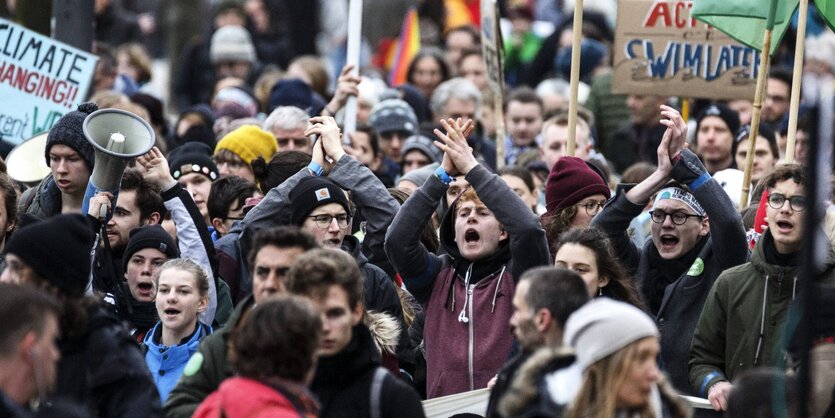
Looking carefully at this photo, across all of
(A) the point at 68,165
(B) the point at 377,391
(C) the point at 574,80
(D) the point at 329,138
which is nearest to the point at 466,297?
(D) the point at 329,138

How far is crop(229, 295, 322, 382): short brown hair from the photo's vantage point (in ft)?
17.2

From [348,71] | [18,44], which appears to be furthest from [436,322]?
[18,44]

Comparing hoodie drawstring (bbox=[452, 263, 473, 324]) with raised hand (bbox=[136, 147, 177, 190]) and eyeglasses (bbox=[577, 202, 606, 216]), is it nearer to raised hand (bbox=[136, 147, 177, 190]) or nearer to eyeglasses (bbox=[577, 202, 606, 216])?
eyeglasses (bbox=[577, 202, 606, 216])

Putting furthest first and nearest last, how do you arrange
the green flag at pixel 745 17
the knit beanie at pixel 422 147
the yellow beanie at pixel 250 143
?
the knit beanie at pixel 422 147 → the yellow beanie at pixel 250 143 → the green flag at pixel 745 17

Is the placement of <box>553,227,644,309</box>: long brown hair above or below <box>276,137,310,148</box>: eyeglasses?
below

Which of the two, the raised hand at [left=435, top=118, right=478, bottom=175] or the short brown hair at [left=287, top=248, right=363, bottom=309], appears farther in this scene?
the raised hand at [left=435, top=118, right=478, bottom=175]

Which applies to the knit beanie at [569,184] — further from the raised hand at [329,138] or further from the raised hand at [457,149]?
the raised hand at [329,138]

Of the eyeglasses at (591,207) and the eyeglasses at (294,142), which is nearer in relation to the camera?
the eyeglasses at (591,207)

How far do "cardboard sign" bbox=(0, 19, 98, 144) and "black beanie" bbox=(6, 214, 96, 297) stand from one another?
484cm

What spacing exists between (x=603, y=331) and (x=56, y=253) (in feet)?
6.50

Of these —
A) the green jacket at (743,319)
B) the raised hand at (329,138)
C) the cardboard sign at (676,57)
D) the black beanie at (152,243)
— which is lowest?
the green jacket at (743,319)

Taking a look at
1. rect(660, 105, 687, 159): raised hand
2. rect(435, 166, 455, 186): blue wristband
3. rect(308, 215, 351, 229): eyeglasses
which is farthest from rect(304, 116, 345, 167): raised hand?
rect(660, 105, 687, 159): raised hand

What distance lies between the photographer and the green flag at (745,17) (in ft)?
29.9

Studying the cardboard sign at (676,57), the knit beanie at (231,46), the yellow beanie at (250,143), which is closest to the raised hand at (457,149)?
the yellow beanie at (250,143)
